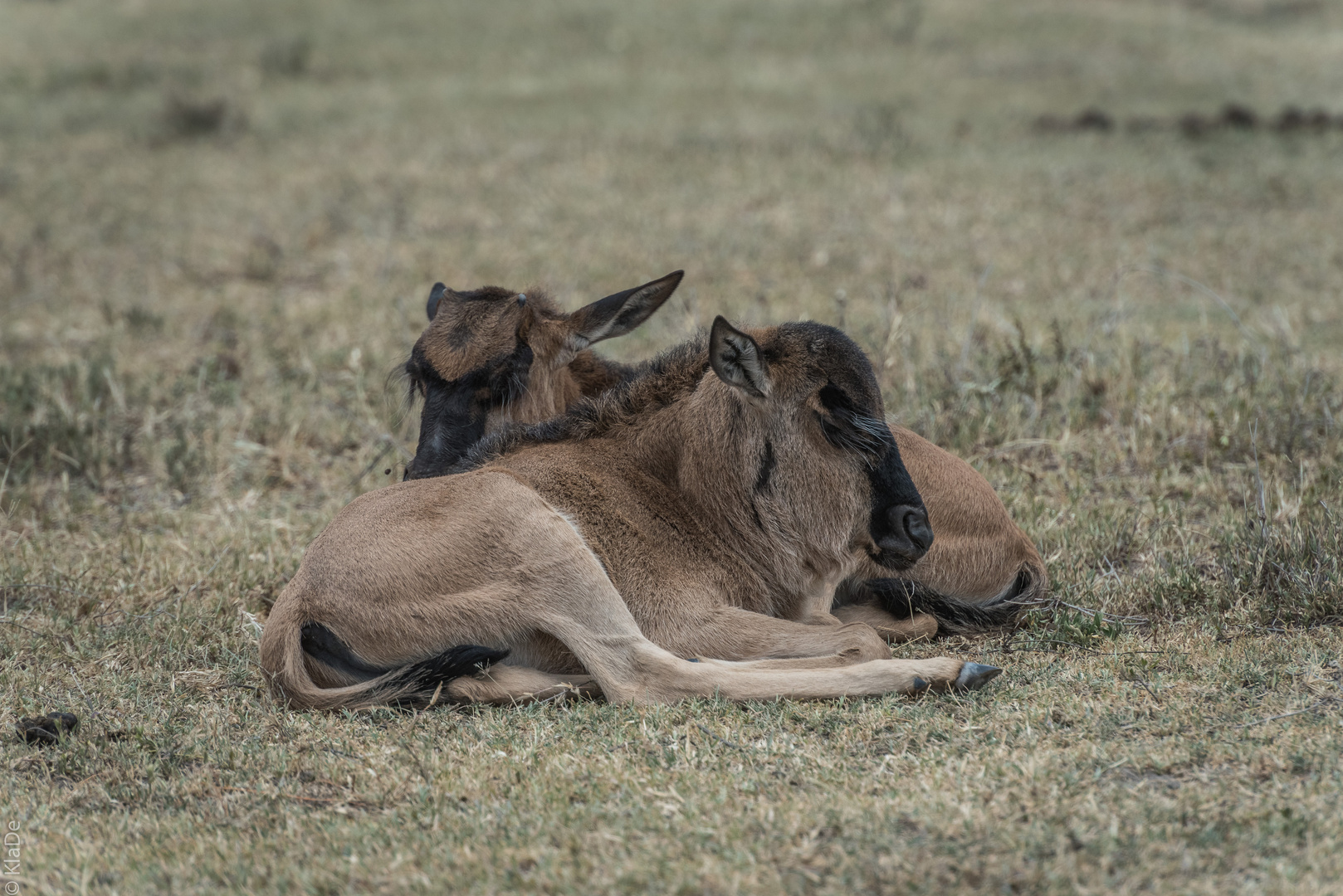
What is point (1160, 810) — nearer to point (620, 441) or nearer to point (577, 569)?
point (577, 569)

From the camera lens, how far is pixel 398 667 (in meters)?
4.62

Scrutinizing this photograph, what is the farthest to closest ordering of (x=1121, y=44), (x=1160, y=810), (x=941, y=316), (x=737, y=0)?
1. (x=737, y=0)
2. (x=1121, y=44)
3. (x=941, y=316)
4. (x=1160, y=810)

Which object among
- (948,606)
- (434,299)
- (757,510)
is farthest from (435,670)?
(434,299)

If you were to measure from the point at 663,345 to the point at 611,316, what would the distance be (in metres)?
3.08

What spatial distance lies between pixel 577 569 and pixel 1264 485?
3.89 meters

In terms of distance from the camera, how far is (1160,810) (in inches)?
136

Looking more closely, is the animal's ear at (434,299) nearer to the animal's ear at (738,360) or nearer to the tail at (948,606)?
the animal's ear at (738,360)

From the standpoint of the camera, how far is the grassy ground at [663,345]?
140 inches

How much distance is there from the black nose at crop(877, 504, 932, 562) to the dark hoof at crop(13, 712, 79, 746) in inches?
120

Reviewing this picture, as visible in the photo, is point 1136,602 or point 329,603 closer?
point 329,603

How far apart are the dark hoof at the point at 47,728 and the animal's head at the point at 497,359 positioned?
176cm

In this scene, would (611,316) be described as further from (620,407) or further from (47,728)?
(47,728)

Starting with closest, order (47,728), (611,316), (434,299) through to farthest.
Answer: (47,728), (611,316), (434,299)

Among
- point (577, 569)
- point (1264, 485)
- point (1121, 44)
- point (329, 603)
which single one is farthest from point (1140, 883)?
point (1121, 44)
